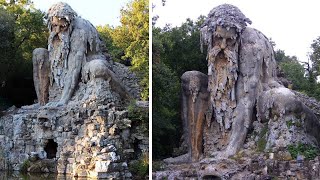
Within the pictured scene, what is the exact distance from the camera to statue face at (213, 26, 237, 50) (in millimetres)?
9945

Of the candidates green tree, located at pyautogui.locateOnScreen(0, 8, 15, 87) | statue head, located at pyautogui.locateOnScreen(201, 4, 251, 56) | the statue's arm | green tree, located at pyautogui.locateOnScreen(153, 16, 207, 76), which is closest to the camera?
the statue's arm

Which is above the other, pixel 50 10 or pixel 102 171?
pixel 50 10

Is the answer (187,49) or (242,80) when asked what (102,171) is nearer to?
(242,80)

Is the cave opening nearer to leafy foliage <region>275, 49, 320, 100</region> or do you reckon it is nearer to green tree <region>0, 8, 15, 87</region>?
green tree <region>0, 8, 15, 87</region>

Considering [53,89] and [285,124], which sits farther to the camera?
[53,89]

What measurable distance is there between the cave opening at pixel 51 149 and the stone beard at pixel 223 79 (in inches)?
164

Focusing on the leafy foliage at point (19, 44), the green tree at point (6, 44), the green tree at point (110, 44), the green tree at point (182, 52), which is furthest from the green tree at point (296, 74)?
the green tree at point (6, 44)

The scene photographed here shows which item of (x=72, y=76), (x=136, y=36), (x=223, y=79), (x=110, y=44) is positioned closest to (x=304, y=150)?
(x=223, y=79)

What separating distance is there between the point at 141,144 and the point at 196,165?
59.5 inches

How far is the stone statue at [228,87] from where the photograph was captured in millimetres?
9898

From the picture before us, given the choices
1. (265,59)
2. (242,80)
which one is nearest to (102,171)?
(242,80)

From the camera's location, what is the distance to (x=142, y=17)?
14.6m

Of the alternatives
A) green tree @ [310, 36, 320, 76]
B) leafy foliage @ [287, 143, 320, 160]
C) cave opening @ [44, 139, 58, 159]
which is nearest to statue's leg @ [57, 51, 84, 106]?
cave opening @ [44, 139, 58, 159]

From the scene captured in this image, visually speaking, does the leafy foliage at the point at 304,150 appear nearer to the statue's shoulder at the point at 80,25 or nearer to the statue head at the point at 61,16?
the statue's shoulder at the point at 80,25
